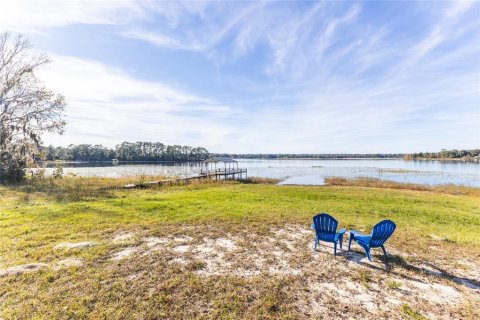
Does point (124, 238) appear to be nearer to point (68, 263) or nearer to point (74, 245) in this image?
point (74, 245)

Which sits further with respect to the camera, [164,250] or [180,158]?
[180,158]

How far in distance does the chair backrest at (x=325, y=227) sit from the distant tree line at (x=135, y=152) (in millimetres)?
113537

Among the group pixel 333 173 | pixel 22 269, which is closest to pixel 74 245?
pixel 22 269

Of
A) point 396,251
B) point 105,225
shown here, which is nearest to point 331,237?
point 396,251

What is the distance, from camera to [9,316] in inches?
124

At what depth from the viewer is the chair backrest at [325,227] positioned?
557cm

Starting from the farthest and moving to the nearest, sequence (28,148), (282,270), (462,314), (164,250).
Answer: (28,148) → (164,250) → (282,270) → (462,314)

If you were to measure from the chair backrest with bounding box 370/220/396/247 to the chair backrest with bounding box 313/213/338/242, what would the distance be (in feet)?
2.52

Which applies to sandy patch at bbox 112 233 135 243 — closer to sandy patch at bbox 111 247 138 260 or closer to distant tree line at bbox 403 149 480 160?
sandy patch at bbox 111 247 138 260

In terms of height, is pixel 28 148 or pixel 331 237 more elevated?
pixel 28 148

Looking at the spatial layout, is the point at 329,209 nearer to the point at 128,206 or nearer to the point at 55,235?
the point at 128,206

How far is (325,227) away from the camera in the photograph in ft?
18.6

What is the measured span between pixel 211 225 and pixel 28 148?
21.3 meters

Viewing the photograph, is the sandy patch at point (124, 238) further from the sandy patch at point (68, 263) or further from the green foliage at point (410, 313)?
the green foliage at point (410, 313)
